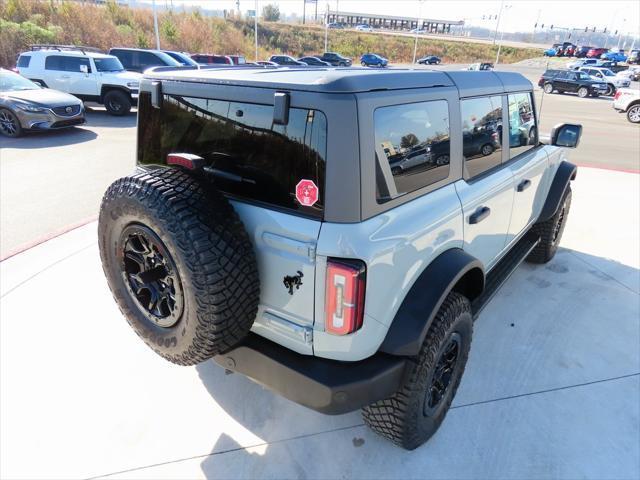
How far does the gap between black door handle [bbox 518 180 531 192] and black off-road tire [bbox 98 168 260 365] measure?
229cm

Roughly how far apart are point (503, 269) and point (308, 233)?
2226 millimetres

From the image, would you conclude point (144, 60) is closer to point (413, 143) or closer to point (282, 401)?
point (282, 401)

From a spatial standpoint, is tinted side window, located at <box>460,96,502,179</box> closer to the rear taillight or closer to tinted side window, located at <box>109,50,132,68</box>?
the rear taillight

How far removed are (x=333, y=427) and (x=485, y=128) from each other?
82.3 inches

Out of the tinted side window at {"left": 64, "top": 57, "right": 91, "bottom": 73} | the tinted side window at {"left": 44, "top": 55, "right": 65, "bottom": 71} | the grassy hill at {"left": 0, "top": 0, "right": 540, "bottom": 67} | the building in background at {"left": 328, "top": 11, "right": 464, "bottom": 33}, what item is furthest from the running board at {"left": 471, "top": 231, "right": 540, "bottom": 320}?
the building in background at {"left": 328, "top": 11, "right": 464, "bottom": 33}

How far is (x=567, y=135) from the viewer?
4.02m

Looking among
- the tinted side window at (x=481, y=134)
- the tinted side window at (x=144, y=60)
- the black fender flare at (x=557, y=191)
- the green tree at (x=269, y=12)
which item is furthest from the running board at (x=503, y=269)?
the green tree at (x=269, y=12)

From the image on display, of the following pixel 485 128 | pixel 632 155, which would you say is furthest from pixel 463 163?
pixel 632 155

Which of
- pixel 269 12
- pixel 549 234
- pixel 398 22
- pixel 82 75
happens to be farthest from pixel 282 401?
pixel 398 22

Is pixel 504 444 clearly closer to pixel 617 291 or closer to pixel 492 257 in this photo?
pixel 492 257

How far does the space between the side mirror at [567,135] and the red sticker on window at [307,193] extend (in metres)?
3.30

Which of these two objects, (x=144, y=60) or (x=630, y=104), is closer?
(x=144, y=60)

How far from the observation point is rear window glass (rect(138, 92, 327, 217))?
177 centimetres

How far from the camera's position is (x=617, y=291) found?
4082mm
